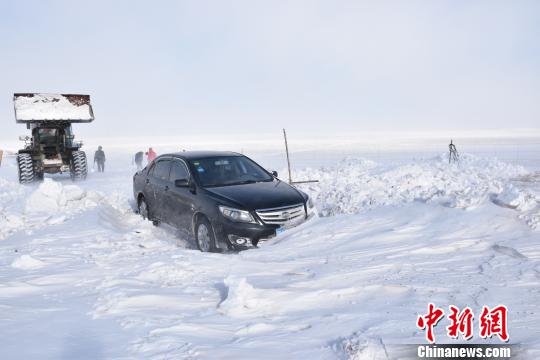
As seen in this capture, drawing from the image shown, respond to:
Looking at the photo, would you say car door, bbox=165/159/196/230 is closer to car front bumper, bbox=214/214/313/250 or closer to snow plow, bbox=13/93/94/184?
car front bumper, bbox=214/214/313/250

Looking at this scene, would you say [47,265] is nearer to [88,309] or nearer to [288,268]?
[88,309]

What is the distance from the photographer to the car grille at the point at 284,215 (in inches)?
266

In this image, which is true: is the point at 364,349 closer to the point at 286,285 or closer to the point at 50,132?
the point at 286,285

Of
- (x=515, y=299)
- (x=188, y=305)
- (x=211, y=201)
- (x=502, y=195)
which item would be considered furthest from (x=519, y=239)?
(x=211, y=201)

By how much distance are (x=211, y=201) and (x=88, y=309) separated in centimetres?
318

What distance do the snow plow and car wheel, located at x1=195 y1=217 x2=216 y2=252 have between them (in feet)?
45.5

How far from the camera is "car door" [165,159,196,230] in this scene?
24.7 ft

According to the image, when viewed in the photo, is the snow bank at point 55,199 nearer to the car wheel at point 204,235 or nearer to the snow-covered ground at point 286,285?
the snow-covered ground at point 286,285

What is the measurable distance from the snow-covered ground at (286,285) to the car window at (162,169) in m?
1.39

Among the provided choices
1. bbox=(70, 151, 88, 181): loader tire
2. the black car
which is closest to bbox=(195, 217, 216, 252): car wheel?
the black car

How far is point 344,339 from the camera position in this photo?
3.18m

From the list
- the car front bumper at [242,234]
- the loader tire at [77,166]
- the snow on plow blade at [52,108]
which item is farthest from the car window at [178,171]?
the snow on plow blade at [52,108]

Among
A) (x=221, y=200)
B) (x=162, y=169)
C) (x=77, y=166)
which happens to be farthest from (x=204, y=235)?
(x=77, y=166)

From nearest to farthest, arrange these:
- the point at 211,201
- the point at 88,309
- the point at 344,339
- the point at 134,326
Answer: the point at 344,339 → the point at 134,326 → the point at 88,309 → the point at 211,201
